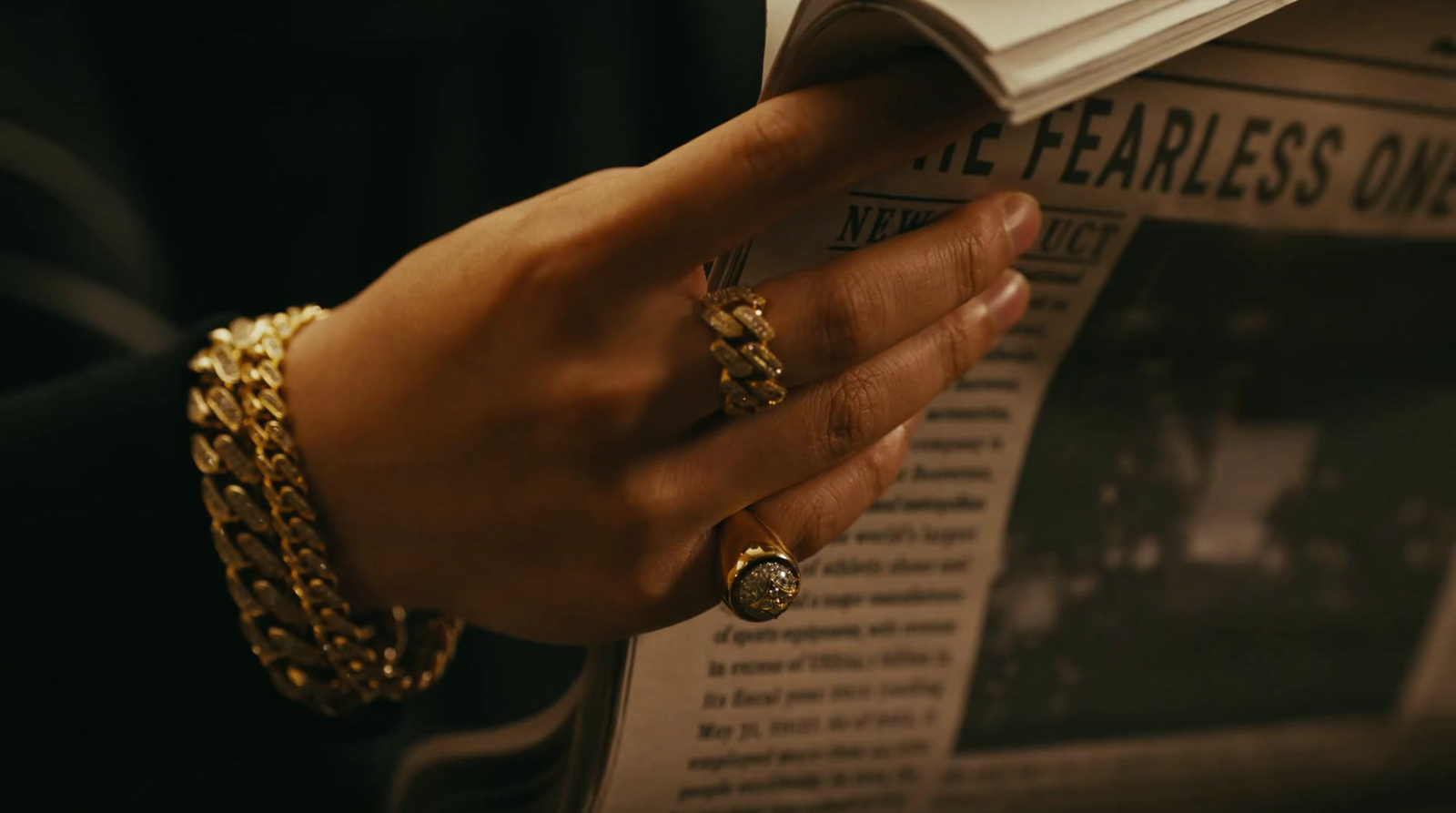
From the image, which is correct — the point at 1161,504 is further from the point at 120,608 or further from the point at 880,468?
the point at 120,608

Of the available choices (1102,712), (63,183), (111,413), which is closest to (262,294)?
(63,183)

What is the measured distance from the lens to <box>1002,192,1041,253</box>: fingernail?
357 mm

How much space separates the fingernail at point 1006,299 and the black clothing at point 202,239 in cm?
12

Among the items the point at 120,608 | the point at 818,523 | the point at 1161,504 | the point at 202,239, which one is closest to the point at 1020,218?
the point at 818,523

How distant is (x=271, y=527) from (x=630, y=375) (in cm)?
18

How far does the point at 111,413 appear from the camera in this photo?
426 millimetres

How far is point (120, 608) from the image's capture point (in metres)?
0.43

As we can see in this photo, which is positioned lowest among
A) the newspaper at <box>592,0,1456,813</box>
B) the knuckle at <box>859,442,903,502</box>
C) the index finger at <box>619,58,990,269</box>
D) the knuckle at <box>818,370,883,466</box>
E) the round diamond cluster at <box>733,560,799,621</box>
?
the newspaper at <box>592,0,1456,813</box>

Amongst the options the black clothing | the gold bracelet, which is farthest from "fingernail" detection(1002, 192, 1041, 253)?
the gold bracelet

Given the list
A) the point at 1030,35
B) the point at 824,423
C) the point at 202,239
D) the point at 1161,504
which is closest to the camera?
the point at 1030,35

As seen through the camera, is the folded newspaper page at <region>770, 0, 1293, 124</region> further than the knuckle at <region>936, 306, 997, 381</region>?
No

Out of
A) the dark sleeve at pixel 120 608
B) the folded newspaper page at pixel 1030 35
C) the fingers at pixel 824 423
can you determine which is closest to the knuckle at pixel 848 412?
the fingers at pixel 824 423

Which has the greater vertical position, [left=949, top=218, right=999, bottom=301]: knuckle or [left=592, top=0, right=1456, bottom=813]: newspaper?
[left=949, top=218, right=999, bottom=301]: knuckle

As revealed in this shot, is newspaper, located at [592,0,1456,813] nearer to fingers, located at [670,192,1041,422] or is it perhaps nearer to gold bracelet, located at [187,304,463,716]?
fingers, located at [670,192,1041,422]
